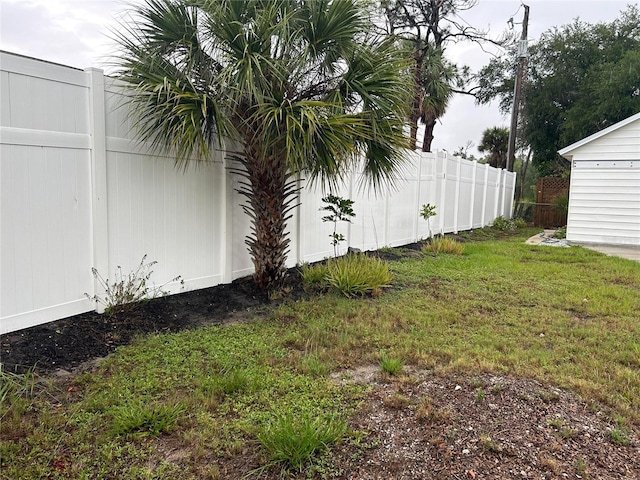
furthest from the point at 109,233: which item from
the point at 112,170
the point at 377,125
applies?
the point at 377,125

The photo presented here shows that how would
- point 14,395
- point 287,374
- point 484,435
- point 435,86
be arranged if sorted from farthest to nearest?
1. point 435,86
2. point 287,374
3. point 14,395
4. point 484,435

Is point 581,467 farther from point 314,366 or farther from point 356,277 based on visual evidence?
point 356,277

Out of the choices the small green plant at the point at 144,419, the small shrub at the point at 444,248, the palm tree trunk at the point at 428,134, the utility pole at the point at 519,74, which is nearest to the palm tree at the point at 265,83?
the small green plant at the point at 144,419

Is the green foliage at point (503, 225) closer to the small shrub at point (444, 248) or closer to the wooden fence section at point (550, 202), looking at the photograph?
the wooden fence section at point (550, 202)

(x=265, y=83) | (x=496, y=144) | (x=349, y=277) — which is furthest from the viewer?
(x=496, y=144)

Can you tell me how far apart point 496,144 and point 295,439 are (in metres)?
23.4

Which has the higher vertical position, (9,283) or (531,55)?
(531,55)

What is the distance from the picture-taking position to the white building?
1084cm

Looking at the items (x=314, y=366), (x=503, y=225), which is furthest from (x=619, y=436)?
(x=503, y=225)

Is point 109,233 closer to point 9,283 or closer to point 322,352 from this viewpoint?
point 9,283

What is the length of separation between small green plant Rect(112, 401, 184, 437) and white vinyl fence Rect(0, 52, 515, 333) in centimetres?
151

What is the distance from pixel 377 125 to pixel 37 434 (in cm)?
398

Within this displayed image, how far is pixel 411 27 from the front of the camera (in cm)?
1647

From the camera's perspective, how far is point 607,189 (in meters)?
11.2
